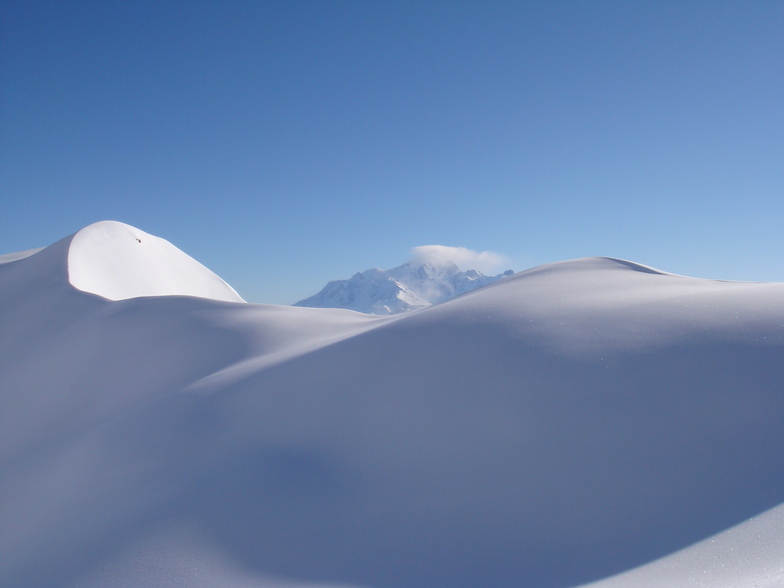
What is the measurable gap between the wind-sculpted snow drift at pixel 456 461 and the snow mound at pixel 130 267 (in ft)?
37.6

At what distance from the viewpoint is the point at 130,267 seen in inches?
899

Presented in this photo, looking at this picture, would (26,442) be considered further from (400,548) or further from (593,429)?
(593,429)

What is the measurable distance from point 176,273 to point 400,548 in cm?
2557

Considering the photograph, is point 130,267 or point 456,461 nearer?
point 456,461

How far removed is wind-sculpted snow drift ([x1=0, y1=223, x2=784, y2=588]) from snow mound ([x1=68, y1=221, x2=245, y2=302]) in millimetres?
11454

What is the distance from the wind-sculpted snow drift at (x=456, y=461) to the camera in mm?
4301

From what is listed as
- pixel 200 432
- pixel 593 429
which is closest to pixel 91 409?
pixel 200 432

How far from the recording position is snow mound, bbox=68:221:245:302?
19594 millimetres

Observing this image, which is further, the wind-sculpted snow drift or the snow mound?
the snow mound

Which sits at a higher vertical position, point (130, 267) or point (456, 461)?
point (130, 267)

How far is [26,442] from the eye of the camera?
10.3 metres

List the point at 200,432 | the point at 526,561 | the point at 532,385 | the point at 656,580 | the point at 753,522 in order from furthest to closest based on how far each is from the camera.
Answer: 1. the point at 200,432
2. the point at 532,385
3. the point at 526,561
4. the point at 753,522
5. the point at 656,580

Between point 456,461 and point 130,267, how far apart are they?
22.0 m

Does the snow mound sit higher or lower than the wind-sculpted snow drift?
higher
